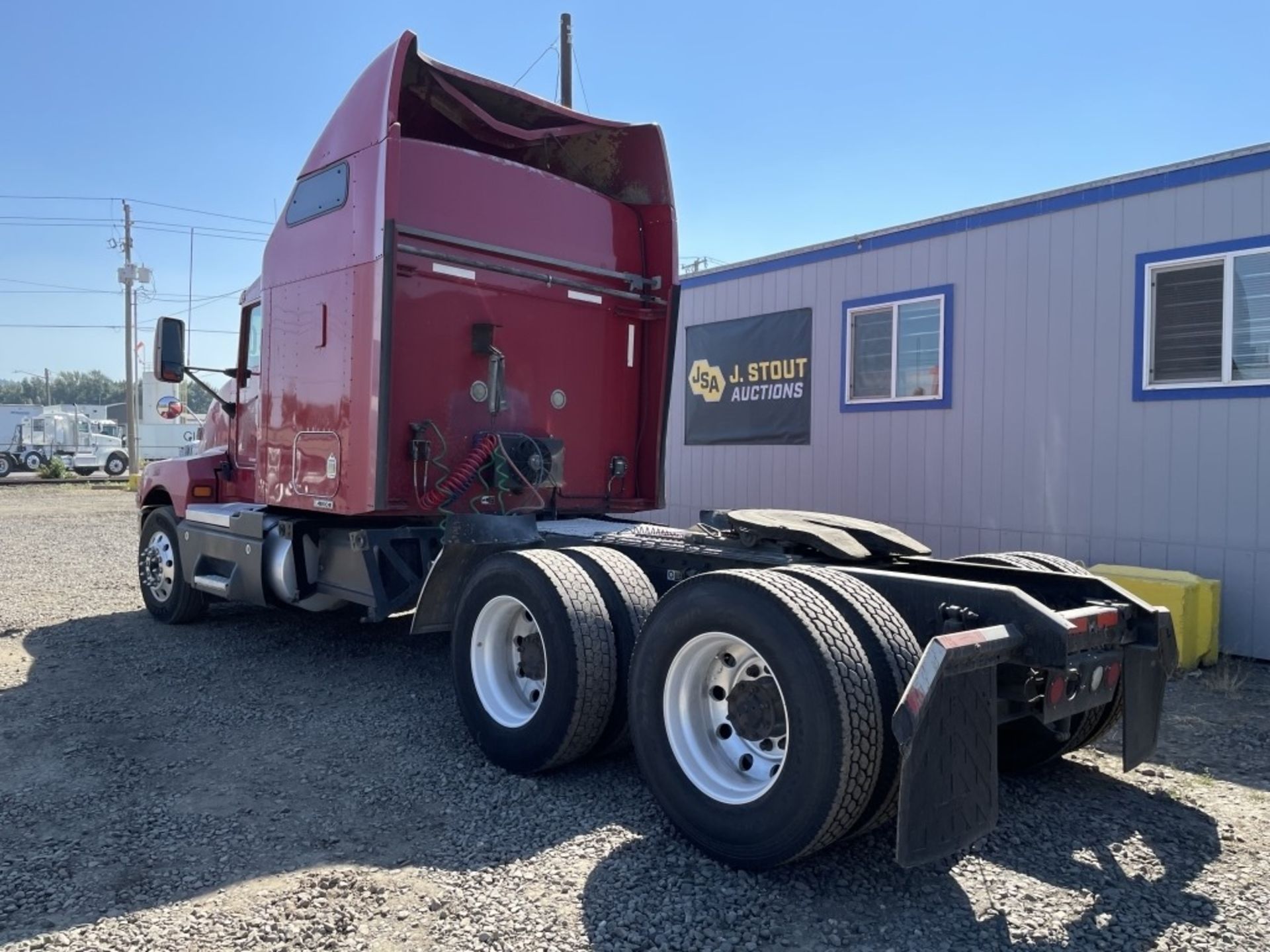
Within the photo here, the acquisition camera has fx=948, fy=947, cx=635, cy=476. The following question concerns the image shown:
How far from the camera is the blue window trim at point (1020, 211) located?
682 centimetres

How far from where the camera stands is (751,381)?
405 inches

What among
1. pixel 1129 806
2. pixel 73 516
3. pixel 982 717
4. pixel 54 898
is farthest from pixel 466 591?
pixel 73 516

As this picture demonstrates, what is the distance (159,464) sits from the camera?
8.19m

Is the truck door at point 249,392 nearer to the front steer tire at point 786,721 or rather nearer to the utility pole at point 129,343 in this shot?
the front steer tire at point 786,721

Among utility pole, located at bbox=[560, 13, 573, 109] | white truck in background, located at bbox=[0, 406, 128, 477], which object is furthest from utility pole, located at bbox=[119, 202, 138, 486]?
utility pole, located at bbox=[560, 13, 573, 109]

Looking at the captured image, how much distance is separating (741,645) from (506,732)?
1.46m

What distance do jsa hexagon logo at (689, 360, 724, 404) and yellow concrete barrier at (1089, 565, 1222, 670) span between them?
501 centimetres

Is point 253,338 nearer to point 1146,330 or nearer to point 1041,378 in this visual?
point 1041,378

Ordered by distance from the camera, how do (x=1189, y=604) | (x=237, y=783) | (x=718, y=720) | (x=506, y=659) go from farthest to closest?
(x=1189, y=604) → (x=506, y=659) → (x=237, y=783) → (x=718, y=720)

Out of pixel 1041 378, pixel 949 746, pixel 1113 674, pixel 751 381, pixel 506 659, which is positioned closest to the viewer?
pixel 949 746

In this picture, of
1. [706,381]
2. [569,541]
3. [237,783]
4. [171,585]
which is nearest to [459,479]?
[569,541]

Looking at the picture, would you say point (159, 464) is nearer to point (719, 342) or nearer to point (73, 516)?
point (719, 342)

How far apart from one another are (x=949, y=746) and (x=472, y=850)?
1.82 m

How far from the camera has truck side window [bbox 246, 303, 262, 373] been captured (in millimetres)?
7059
